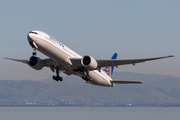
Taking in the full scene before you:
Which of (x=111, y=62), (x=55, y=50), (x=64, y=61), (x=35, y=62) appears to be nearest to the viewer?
(x=55, y=50)

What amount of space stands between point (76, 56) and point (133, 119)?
45.6 m

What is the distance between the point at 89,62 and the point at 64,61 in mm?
3146

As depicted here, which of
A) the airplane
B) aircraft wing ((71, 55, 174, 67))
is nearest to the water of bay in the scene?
the airplane

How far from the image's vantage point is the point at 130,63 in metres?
36.3

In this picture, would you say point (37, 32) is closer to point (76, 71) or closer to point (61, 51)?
point (61, 51)

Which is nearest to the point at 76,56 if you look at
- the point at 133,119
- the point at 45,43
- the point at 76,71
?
the point at 76,71

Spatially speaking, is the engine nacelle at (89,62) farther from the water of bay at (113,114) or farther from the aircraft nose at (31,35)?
the water of bay at (113,114)

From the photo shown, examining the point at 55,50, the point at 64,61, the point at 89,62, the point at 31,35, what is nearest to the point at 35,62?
the point at 64,61

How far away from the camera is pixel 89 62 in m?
35.5

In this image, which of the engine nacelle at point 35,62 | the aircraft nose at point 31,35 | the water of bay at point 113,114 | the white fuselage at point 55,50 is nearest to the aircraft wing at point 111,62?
the white fuselage at point 55,50

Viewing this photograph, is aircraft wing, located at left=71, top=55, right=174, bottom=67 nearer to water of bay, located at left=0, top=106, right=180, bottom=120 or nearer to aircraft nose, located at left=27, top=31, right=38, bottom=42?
aircraft nose, located at left=27, top=31, right=38, bottom=42

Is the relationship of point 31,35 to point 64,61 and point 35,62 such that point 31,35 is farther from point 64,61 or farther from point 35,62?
point 35,62

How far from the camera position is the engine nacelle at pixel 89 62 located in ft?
115

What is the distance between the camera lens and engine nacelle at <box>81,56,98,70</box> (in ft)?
115
